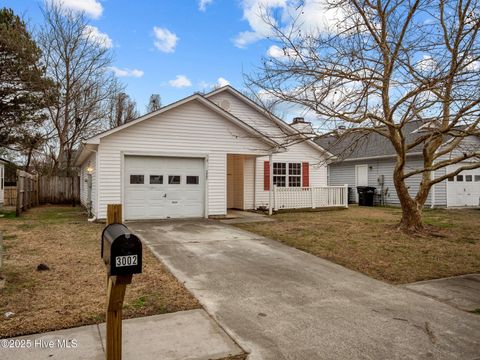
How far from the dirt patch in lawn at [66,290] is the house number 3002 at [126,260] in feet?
7.12

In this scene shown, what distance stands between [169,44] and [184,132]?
697 cm

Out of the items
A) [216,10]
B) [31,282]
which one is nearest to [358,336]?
[31,282]

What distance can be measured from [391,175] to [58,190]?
19637 millimetres

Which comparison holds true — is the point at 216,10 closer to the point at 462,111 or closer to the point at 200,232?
the point at 200,232

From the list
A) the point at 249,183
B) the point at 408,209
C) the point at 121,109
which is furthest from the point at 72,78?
the point at 408,209

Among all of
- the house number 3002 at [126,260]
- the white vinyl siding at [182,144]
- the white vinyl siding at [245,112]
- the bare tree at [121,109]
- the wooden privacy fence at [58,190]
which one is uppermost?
the bare tree at [121,109]

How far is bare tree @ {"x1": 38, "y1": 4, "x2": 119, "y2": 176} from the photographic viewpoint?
79.9ft

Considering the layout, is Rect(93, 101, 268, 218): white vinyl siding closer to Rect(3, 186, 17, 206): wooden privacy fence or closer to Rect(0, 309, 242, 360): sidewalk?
Rect(0, 309, 242, 360): sidewalk

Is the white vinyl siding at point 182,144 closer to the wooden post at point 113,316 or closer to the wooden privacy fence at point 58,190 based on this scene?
the wooden post at point 113,316

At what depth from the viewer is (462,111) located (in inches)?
321

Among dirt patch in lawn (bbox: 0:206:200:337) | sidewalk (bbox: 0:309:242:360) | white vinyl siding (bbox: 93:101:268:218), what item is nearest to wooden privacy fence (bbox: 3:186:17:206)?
white vinyl siding (bbox: 93:101:268:218)

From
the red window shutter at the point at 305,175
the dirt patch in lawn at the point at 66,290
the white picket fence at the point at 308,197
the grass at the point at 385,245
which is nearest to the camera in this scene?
the dirt patch in lawn at the point at 66,290

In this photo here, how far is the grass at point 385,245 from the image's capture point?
6691 mm

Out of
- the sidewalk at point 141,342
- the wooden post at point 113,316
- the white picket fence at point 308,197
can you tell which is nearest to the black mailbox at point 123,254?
the wooden post at point 113,316
